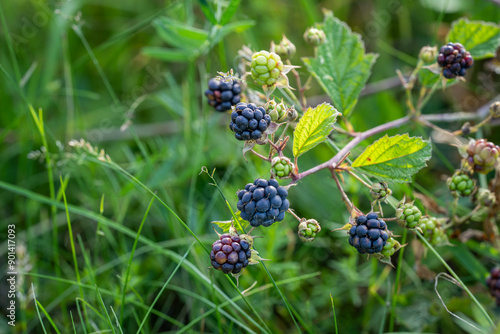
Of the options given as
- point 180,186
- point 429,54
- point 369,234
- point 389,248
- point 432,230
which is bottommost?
point 180,186

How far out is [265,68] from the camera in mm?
1530

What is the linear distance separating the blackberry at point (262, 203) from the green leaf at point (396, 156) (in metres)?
0.46

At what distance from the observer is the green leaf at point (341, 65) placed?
197 centimetres

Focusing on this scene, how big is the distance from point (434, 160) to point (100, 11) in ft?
9.68

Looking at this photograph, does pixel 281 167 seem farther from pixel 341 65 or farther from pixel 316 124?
pixel 341 65

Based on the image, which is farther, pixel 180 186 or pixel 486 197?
pixel 180 186

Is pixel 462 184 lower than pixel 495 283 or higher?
higher

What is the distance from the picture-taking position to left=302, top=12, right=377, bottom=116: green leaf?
1968 millimetres

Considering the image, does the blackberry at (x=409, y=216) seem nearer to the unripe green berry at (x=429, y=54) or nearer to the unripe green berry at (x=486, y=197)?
the unripe green berry at (x=486, y=197)

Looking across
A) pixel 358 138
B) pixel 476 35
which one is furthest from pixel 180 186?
pixel 476 35

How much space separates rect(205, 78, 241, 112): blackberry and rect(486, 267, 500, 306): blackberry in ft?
4.46

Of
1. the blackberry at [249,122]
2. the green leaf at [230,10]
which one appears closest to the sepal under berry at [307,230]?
the blackberry at [249,122]

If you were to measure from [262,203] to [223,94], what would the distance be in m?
0.66

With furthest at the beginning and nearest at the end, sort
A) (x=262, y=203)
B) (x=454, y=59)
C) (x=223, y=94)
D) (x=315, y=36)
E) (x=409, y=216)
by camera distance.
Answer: (x=315, y=36), (x=223, y=94), (x=454, y=59), (x=409, y=216), (x=262, y=203)
